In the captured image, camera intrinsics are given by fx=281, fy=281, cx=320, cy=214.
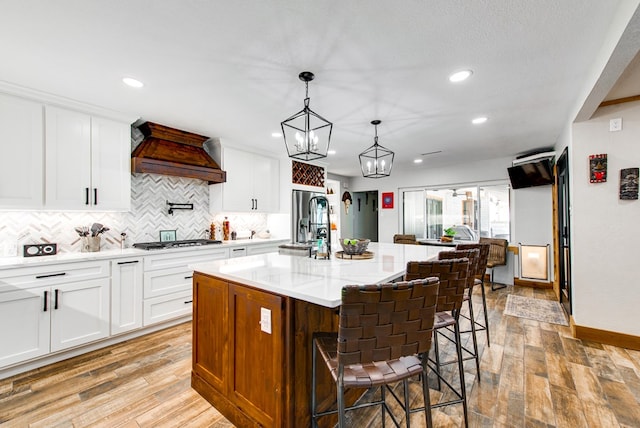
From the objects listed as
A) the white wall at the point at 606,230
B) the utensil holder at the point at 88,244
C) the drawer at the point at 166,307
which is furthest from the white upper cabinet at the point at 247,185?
the white wall at the point at 606,230

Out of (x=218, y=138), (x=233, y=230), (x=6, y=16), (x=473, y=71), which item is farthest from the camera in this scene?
(x=233, y=230)

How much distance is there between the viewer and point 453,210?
254 inches

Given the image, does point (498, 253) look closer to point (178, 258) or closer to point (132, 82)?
point (178, 258)

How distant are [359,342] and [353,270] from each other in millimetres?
825

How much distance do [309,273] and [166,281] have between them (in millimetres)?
2345

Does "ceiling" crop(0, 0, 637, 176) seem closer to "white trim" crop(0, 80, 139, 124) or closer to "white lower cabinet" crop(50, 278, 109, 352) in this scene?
"white trim" crop(0, 80, 139, 124)

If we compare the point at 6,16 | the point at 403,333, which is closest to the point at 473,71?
the point at 403,333

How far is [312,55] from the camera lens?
201 centimetres

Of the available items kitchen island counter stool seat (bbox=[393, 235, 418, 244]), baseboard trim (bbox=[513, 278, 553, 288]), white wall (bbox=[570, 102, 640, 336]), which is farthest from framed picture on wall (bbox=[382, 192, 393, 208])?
white wall (bbox=[570, 102, 640, 336])

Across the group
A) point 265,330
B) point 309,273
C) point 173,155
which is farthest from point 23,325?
point 309,273

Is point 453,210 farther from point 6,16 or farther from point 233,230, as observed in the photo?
point 6,16

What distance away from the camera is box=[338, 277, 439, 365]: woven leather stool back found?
3.65 ft

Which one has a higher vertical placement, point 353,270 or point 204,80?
point 204,80

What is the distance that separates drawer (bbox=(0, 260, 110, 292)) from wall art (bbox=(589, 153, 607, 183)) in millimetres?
5055
